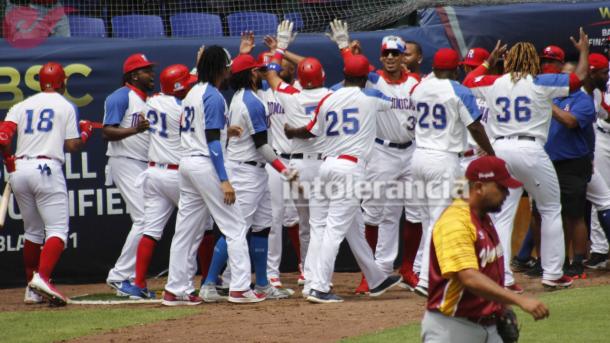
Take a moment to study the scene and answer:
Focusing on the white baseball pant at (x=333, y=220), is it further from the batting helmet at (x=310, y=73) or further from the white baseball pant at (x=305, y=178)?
the batting helmet at (x=310, y=73)

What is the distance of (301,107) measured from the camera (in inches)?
354

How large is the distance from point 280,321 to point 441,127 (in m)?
2.04

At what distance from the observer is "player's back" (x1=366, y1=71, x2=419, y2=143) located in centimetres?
928

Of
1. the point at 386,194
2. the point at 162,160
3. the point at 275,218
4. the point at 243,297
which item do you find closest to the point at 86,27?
the point at 162,160

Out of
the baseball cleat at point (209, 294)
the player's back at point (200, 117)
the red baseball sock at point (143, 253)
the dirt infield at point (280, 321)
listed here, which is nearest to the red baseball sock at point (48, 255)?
the dirt infield at point (280, 321)

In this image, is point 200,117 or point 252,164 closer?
point 200,117

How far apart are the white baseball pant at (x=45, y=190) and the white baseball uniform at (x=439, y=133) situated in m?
2.90

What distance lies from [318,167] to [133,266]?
181 cm

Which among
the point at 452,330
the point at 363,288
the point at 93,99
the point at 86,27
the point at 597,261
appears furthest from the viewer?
the point at 86,27

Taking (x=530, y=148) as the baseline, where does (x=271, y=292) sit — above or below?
below

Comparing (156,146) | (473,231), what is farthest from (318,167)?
(473,231)

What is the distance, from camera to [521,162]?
850 cm

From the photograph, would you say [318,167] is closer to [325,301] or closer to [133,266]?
[325,301]

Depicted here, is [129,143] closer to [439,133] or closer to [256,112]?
[256,112]
